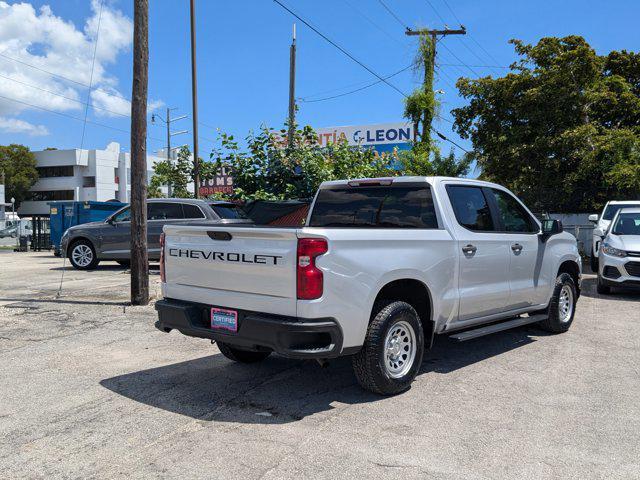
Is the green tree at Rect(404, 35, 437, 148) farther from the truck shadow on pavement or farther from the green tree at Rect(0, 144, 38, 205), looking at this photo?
the green tree at Rect(0, 144, 38, 205)

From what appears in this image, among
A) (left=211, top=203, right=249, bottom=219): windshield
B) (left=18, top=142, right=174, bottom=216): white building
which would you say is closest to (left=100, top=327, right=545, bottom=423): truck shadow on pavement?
(left=211, top=203, right=249, bottom=219): windshield

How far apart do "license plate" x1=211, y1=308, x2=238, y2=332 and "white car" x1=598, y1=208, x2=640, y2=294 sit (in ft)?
28.2

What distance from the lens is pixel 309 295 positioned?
426cm

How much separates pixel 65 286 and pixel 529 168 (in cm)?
1607

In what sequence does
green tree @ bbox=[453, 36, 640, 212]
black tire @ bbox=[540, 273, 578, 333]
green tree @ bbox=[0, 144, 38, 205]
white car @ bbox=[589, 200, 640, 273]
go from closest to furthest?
black tire @ bbox=[540, 273, 578, 333]
white car @ bbox=[589, 200, 640, 273]
green tree @ bbox=[453, 36, 640, 212]
green tree @ bbox=[0, 144, 38, 205]

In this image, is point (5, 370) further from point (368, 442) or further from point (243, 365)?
point (368, 442)

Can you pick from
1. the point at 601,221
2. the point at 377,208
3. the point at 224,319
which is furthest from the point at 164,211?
the point at 601,221

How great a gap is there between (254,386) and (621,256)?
8.28 meters

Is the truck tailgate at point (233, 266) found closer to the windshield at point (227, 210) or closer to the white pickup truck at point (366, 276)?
the white pickup truck at point (366, 276)

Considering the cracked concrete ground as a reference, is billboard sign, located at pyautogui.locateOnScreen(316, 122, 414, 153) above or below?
above

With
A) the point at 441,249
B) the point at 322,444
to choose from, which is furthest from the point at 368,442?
the point at 441,249

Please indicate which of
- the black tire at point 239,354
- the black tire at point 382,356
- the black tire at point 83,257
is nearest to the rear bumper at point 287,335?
the black tire at point 382,356

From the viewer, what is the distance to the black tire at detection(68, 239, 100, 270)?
14.7 m

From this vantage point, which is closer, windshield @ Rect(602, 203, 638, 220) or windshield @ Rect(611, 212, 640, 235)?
windshield @ Rect(611, 212, 640, 235)
